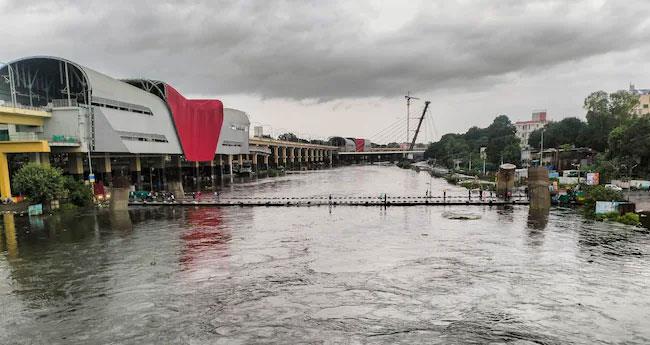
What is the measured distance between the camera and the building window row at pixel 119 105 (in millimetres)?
59438

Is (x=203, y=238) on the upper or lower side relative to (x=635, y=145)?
lower

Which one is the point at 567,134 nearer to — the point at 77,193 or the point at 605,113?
the point at 605,113

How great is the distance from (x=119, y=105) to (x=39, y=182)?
23014mm

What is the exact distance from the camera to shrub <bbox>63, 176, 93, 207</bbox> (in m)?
50.7

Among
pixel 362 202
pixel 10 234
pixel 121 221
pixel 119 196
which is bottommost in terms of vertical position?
pixel 121 221

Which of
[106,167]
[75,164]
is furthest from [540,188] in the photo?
[106,167]

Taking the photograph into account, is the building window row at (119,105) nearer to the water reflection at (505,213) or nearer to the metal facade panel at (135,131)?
the metal facade panel at (135,131)

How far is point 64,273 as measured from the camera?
77.8ft

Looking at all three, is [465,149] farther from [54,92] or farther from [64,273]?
[64,273]

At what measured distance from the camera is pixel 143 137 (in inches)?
2783

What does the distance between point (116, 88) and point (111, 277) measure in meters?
49.7

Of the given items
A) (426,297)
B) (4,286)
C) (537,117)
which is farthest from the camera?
(537,117)

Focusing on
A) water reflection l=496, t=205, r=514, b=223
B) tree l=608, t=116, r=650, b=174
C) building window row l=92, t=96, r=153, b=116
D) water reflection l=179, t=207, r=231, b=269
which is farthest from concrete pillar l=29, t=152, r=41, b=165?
tree l=608, t=116, r=650, b=174

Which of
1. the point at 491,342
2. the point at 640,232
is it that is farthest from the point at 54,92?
the point at 640,232
